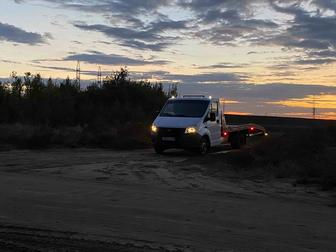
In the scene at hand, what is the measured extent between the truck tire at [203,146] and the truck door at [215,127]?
0.44 metres

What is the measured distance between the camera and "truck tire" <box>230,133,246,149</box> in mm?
29094

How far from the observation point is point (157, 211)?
1146cm

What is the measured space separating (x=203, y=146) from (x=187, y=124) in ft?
4.32

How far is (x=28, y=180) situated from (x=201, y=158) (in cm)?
850

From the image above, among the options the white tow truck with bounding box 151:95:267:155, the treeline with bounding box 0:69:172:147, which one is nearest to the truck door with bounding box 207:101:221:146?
the white tow truck with bounding box 151:95:267:155

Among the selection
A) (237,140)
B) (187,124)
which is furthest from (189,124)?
(237,140)

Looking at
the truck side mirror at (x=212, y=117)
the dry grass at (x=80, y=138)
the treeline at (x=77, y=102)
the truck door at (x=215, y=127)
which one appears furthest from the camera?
the treeline at (x=77, y=102)

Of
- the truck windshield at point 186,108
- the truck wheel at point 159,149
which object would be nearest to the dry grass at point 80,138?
the truck wheel at point 159,149

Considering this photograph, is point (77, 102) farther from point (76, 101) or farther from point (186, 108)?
point (186, 108)

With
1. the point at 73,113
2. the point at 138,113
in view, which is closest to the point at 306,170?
the point at 138,113

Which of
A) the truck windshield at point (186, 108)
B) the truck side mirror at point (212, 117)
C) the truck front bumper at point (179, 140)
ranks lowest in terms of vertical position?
the truck front bumper at point (179, 140)

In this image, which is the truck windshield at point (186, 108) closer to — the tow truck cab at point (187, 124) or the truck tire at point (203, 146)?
the tow truck cab at point (187, 124)

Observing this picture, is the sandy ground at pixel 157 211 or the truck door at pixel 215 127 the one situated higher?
the truck door at pixel 215 127

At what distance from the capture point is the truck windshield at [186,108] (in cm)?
2492
